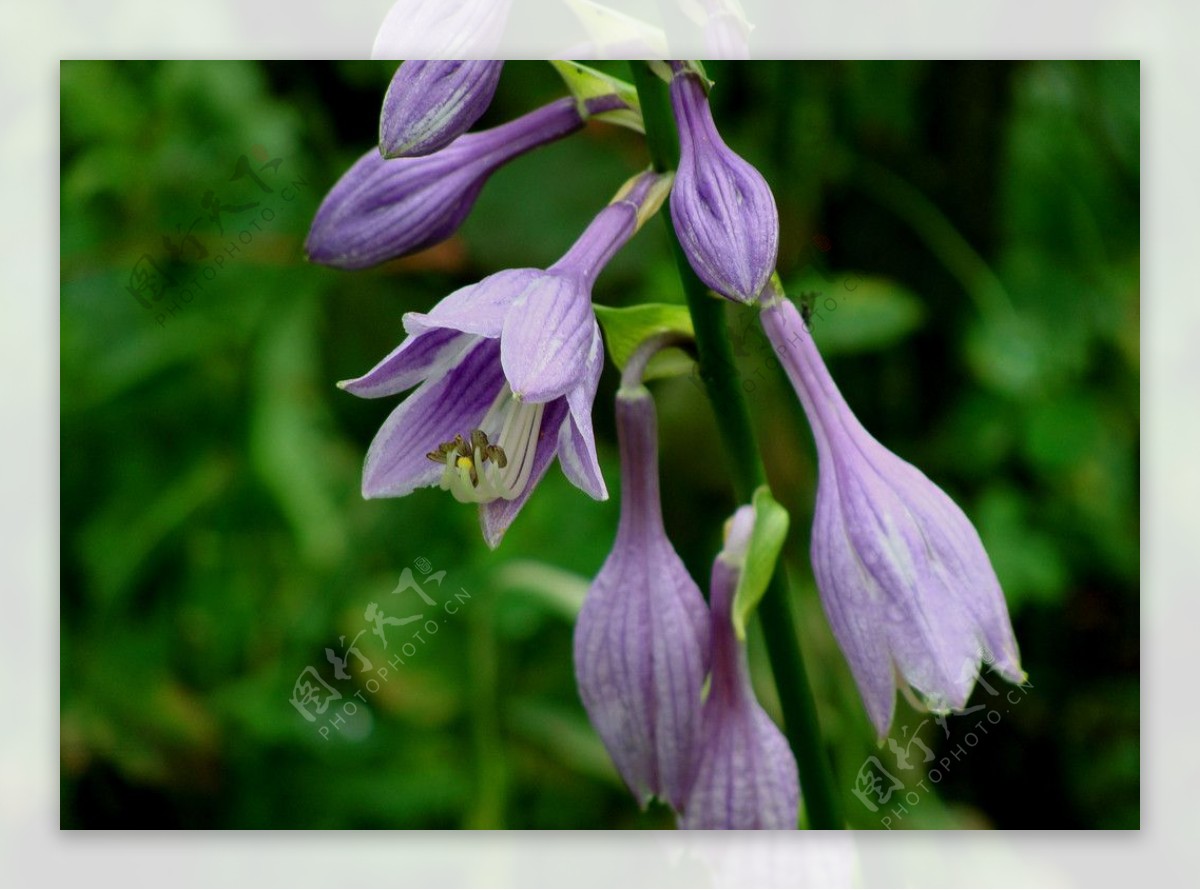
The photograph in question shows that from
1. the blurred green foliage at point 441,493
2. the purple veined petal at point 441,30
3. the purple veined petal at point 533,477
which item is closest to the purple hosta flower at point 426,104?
the purple veined petal at point 441,30

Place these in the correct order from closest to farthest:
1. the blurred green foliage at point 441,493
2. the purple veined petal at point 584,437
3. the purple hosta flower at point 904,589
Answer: the purple veined petal at point 584,437 < the purple hosta flower at point 904,589 < the blurred green foliage at point 441,493

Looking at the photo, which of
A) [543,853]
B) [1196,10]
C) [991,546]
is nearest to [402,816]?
[543,853]

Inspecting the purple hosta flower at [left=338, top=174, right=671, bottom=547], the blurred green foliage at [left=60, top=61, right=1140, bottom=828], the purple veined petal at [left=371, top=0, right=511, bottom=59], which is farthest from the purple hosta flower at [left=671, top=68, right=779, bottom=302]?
the blurred green foliage at [left=60, top=61, right=1140, bottom=828]

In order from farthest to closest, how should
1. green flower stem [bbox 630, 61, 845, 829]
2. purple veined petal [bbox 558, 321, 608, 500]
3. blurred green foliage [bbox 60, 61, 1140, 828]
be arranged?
blurred green foliage [bbox 60, 61, 1140, 828] → green flower stem [bbox 630, 61, 845, 829] → purple veined petal [bbox 558, 321, 608, 500]

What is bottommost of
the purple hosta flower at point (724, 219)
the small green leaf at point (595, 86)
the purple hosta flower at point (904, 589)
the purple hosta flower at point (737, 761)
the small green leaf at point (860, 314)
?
the purple hosta flower at point (737, 761)

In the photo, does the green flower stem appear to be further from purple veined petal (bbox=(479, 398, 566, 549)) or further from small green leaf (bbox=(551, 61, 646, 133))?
purple veined petal (bbox=(479, 398, 566, 549))

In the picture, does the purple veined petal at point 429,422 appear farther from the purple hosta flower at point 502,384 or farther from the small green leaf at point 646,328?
the small green leaf at point 646,328
